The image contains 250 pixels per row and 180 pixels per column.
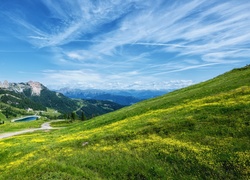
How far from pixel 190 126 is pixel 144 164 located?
961 centimetres

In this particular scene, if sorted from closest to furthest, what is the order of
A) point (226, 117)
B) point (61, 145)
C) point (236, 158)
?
1. point (236, 158)
2. point (226, 117)
3. point (61, 145)

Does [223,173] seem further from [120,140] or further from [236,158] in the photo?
[120,140]

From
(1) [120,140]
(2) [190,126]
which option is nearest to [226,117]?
(2) [190,126]

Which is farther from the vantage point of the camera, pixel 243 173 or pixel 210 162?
pixel 210 162

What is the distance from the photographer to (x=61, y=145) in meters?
33.0

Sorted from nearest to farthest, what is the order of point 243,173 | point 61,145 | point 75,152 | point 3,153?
point 243,173, point 75,152, point 61,145, point 3,153

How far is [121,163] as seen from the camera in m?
22.3

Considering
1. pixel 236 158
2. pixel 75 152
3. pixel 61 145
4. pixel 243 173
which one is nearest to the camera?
pixel 243 173

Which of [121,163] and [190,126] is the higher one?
[190,126]

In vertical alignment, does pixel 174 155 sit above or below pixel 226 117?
below

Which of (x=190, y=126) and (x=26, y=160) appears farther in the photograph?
(x=26, y=160)

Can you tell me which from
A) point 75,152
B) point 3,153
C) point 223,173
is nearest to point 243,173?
point 223,173

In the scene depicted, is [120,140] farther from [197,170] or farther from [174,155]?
[197,170]

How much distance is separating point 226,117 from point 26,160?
3028 cm
